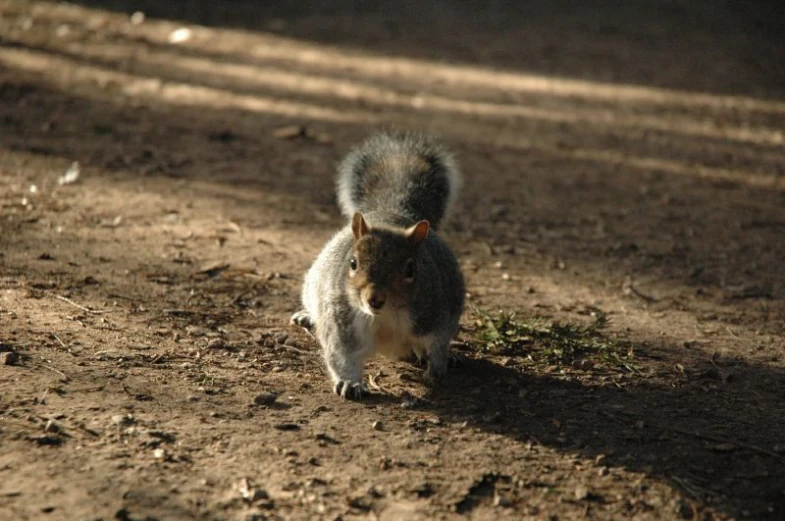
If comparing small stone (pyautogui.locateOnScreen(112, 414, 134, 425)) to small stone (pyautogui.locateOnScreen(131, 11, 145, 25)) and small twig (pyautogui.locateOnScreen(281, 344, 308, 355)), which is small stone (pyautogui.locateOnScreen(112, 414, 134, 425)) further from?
small stone (pyautogui.locateOnScreen(131, 11, 145, 25))

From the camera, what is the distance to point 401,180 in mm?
4273

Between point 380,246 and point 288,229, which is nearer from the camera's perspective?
point 380,246

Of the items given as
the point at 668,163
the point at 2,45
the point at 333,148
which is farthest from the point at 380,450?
the point at 2,45

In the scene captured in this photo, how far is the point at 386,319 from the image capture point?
11.2ft

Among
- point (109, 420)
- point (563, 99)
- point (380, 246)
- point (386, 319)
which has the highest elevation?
point (563, 99)

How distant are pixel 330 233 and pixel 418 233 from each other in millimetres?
1839

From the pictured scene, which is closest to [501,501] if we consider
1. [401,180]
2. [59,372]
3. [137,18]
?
[59,372]

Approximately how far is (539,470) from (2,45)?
7.33 m

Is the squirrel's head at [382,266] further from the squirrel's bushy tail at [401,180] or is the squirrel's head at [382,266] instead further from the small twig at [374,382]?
the squirrel's bushy tail at [401,180]

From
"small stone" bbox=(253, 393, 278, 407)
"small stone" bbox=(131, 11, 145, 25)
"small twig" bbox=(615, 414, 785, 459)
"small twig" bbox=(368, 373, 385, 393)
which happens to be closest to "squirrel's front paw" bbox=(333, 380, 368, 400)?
"small twig" bbox=(368, 373, 385, 393)

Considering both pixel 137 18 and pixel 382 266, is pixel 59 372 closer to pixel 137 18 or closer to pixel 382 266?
pixel 382 266

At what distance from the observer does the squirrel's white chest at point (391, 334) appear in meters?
3.42

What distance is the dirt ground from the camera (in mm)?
2939

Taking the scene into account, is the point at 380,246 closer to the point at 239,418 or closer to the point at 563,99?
the point at 239,418
